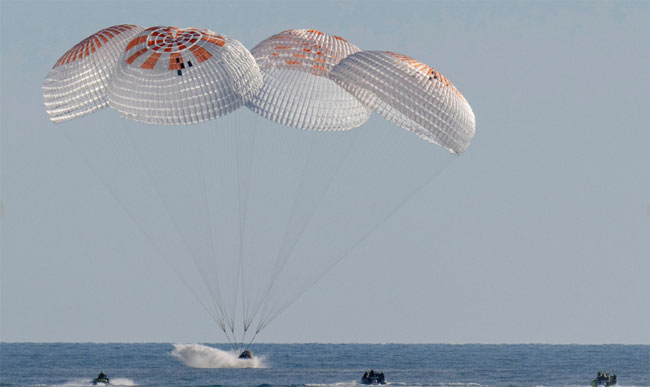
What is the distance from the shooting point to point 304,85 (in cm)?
3272

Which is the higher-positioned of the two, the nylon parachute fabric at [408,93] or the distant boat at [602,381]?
the nylon parachute fabric at [408,93]

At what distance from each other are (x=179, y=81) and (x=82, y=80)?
2.89 meters

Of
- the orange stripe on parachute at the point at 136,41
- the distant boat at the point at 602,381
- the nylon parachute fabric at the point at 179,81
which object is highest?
the orange stripe on parachute at the point at 136,41

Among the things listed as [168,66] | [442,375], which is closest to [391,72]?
[168,66]

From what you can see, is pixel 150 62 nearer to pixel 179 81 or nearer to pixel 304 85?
pixel 179 81

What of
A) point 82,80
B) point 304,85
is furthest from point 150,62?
point 304,85

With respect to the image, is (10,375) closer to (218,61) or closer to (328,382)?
(328,382)

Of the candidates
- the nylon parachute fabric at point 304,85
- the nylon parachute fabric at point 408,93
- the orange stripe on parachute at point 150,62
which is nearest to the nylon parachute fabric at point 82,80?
the orange stripe on parachute at point 150,62

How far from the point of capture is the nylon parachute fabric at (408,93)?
96.8 feet

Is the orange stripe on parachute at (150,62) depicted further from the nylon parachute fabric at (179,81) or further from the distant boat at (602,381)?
the distant boat at (602,381)

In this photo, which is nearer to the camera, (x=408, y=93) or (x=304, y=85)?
(x=408, y=93)

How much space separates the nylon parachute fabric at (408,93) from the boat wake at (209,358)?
2919 cm

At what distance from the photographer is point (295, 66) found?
31188mm

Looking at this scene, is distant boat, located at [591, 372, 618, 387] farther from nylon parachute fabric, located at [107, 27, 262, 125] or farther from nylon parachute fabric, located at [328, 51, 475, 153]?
nylon parachute fabric, located at [107, 27, 262, 125]
